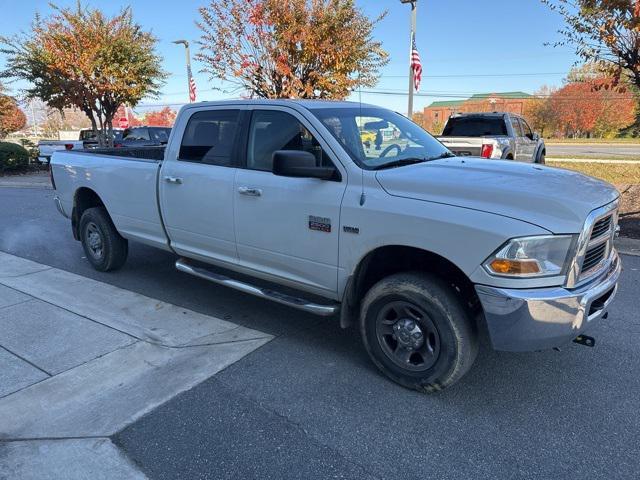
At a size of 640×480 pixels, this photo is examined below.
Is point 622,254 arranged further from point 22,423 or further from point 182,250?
point 22,423

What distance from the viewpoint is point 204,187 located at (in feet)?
14.1

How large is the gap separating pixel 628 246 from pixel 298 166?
5.76 meters

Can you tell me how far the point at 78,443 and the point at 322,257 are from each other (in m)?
1.92

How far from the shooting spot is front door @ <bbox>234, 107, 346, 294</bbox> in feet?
11.5

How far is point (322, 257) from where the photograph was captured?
3.56 meters

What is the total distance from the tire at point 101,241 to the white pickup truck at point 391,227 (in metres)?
1.07

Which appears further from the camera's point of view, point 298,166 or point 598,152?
point 598,152

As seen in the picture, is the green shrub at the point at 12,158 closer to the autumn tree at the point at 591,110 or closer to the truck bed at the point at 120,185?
the truck bed at the point at 120,185

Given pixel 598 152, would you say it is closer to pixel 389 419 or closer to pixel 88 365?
pixel 389 419

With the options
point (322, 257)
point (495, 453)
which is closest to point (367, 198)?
point (322, 257)

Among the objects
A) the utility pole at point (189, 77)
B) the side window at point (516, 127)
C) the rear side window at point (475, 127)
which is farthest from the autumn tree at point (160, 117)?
the side window at point (516, 127)

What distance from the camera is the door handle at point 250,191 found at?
12.7 feet

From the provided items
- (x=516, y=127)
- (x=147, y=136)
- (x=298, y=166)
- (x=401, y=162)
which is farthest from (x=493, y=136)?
(x=147, y=136)

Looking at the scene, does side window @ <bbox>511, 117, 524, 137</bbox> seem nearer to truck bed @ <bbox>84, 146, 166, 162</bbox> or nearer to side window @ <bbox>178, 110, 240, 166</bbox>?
truck bed @ <bbox>84, 146, 166, 162</bbox>
